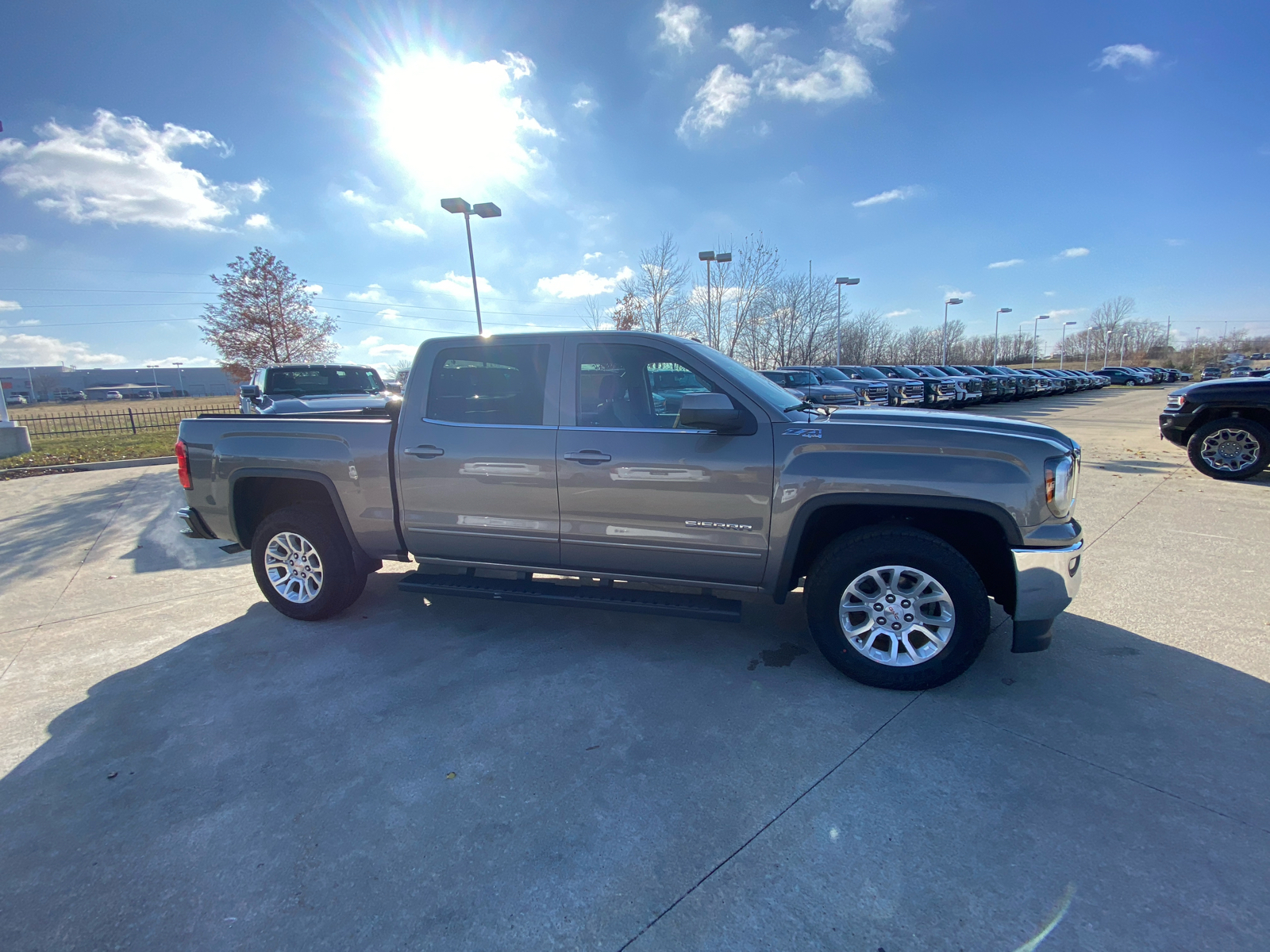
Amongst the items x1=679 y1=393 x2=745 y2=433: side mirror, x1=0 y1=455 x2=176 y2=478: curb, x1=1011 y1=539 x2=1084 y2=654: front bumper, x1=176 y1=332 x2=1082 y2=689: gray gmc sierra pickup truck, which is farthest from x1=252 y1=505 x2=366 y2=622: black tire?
x1=0 y1=455 x2=176 y2=478: curb

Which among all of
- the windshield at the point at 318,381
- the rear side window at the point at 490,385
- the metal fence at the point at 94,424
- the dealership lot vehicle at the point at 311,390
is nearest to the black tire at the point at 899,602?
the rear side window at the point at 490,385

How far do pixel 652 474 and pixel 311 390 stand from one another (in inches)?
349

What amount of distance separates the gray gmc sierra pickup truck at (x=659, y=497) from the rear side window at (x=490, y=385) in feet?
0.04

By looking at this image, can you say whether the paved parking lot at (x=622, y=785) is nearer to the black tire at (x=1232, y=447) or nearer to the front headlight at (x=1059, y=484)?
the front headlight at (x=1059, y=484)

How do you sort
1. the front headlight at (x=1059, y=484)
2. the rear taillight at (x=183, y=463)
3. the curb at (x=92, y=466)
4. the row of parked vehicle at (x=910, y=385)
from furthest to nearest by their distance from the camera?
the row of parked vehicle at (x=910, y=385) → the curb at (x=92, y=466) → the rear taillight at (x=183, y=463) → the front headlight at (x=1059, y=484)

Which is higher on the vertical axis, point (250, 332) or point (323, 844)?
point (250, 332)

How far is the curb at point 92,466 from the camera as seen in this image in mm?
10631

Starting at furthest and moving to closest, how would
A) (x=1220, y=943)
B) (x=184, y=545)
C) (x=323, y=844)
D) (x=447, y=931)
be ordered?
1. (x=184, y=545)
2. (x=323, y=844)
3. (x=447, y=931)
4. (x=1220, y=943)

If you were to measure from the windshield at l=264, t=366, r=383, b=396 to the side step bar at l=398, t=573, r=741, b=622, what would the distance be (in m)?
7.44

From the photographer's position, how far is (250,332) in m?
20.2

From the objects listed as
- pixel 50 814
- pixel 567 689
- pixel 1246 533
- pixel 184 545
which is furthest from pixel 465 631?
pixel 1246 533

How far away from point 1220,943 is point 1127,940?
→ 251 mm

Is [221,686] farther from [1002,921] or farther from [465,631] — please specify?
[1002,921]

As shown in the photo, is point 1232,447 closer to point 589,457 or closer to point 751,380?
point 751,380
